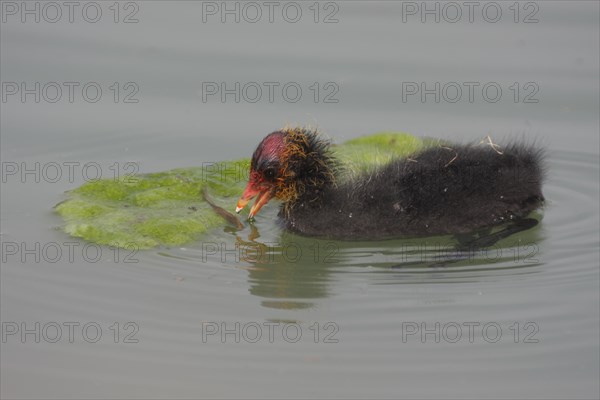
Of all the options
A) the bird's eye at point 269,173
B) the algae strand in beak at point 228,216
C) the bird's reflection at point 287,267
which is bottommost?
the bird's reflection at point 287,267

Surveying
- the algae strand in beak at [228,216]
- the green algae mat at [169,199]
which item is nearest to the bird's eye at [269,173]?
the algae strand in beak at [228,216]

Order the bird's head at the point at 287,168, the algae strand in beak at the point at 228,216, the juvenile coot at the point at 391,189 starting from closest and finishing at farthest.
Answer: the juvenile coot at the point at 391,189 < the bird's head at the point at 287,168 < the algae strand in beak at the point at 228,216

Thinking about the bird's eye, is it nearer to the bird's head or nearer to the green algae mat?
the bird's head

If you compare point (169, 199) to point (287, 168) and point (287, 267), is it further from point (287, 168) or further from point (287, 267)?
point (287, 267)

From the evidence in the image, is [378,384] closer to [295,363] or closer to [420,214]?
[295,363]

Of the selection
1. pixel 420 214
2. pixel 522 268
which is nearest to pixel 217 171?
pixel 420 214

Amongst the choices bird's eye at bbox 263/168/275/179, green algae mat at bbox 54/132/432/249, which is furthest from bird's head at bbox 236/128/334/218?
green algae mat at bbox 54/132/432/249

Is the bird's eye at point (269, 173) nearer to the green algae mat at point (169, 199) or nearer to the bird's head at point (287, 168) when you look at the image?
the bird's head at point (287, 168)
